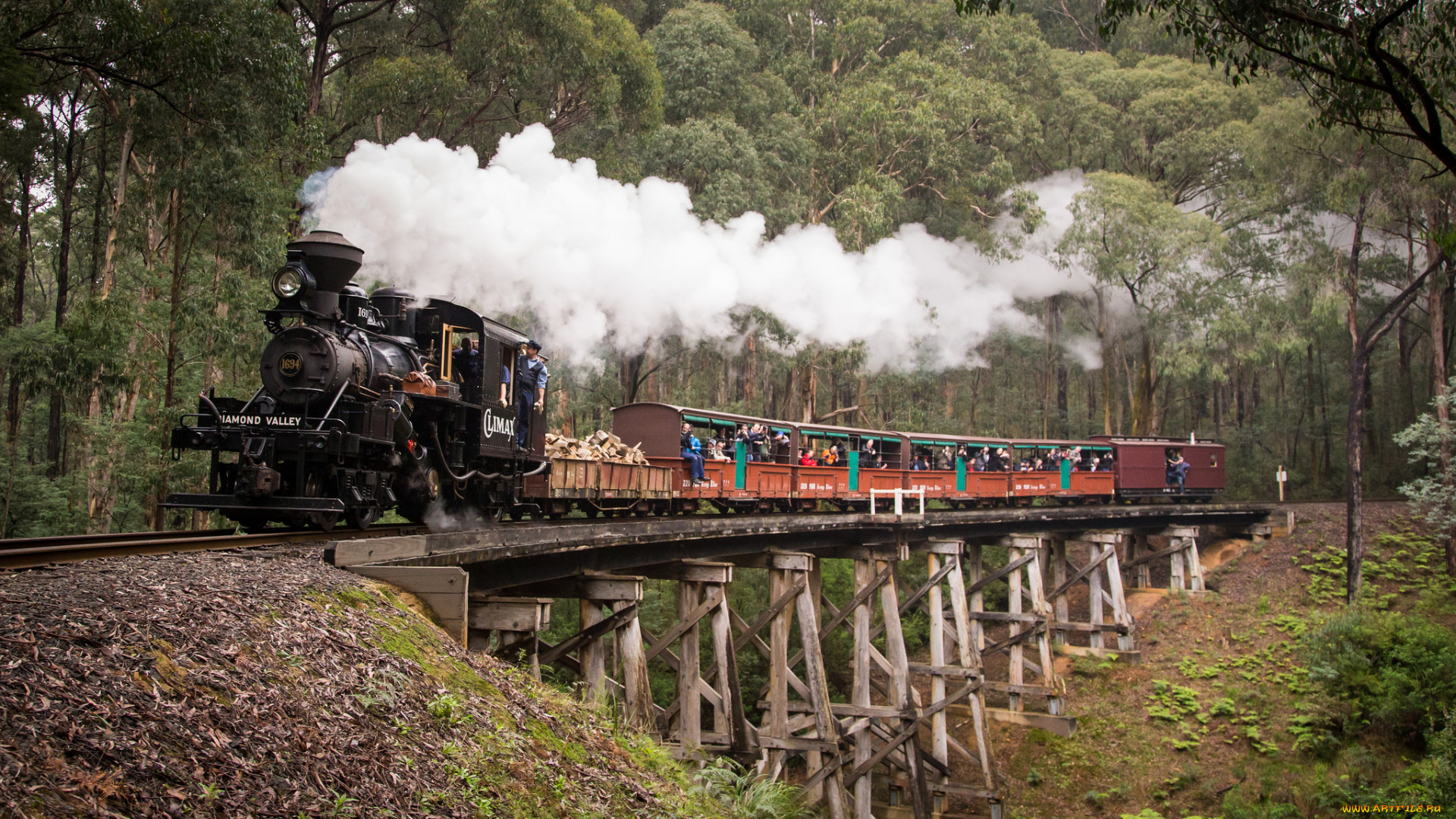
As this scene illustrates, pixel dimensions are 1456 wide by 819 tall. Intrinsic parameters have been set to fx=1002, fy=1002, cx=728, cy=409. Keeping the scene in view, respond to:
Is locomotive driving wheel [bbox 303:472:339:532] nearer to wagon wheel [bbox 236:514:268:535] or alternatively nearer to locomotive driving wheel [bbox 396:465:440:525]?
wagon wheel [bbox 236:514:268:535]

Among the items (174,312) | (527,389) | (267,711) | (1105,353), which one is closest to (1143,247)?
(1105,353)

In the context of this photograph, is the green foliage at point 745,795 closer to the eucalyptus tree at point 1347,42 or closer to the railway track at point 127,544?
the railway track at point 127,544

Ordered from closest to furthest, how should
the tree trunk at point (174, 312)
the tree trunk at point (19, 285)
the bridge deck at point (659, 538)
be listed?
the bridge deck at point (659, 538), the tree trunk at point (174, 312), the tree trunk at point (19, 285)

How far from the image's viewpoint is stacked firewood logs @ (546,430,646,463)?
14.7 m

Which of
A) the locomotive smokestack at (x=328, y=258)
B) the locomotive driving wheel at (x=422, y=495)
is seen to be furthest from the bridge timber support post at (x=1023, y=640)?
the locomotive smokestack at (x=328, y=258)

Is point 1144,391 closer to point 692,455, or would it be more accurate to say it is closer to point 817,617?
point 817,617

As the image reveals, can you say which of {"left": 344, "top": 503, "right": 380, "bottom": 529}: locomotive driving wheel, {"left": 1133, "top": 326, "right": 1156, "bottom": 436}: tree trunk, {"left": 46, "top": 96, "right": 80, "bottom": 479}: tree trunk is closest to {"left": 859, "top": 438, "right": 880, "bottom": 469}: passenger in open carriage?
{"left": 344, "top": 503, "right": 380, "bottom": 529}: locomotive driving wheel

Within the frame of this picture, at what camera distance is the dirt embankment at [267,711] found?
3641 mm

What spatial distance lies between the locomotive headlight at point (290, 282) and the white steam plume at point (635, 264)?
5731 millimetres

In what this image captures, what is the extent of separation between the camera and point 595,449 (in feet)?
50.9

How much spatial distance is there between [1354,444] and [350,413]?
2494 cm

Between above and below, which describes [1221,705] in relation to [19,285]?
below

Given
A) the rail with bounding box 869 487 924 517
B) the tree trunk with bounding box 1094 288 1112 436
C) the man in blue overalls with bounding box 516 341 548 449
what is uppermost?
the tree trunk with bounding box 1094 288 1112 436

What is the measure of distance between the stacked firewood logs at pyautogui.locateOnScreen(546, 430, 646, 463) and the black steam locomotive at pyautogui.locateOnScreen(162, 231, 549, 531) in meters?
2.32
